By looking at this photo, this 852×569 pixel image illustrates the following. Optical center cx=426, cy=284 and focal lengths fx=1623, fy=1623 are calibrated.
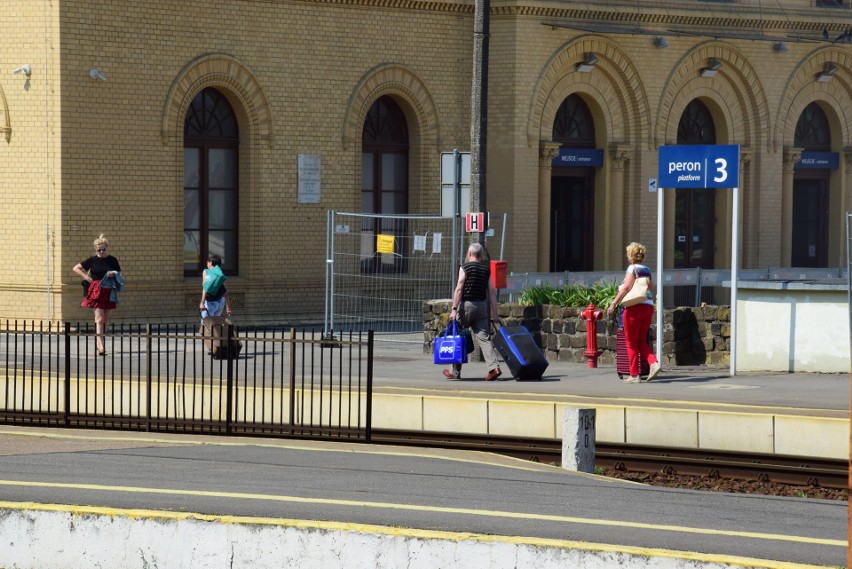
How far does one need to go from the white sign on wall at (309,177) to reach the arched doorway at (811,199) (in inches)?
461

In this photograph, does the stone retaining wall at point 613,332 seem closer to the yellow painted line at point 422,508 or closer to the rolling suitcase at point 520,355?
the rolling suitcase at point 520,355

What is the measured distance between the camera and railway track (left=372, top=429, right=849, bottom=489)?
541 inches

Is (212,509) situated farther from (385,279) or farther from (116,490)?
(385,279)

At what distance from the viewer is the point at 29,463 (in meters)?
12.3

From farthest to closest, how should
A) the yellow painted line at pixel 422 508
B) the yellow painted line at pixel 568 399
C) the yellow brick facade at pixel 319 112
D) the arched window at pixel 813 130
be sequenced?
the arched window at pixel 813 130
the yellow brick facade at pixel 319 112
the yellow painted line at pixel 568 399
the yellow painted line at pixel 422 508

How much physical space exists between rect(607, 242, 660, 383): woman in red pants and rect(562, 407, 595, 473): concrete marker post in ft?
15.8

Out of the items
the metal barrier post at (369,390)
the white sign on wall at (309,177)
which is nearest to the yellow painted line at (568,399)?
the metal barrier post at (369,390)

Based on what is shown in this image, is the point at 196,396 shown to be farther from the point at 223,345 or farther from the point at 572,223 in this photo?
the point at 572,223

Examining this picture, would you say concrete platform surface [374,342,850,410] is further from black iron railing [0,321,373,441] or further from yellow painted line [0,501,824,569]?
yellow painted line [0,501,824,569]

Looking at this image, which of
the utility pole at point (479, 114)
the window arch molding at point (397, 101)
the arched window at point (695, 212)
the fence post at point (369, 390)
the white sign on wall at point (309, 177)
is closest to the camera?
the fence post at point (369, 390)

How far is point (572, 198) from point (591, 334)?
11.0 meters

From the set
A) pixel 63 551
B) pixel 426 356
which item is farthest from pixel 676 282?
pixel 63 551

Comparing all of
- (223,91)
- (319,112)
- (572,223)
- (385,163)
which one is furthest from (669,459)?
(572,223)

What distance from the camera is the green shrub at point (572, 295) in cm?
2073
